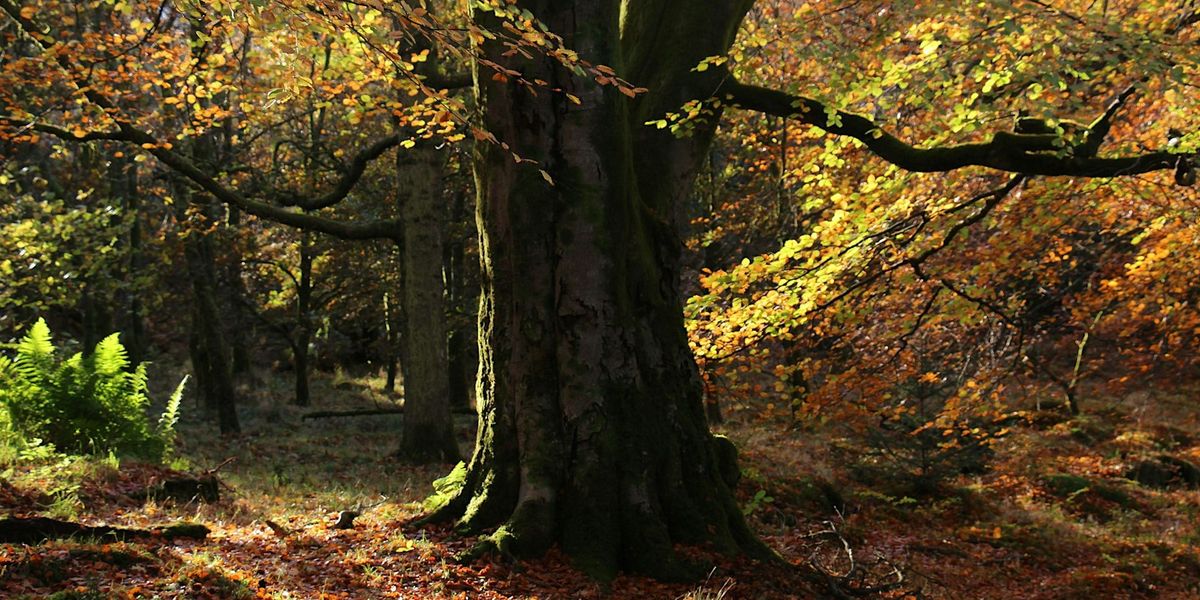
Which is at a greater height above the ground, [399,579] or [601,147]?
[601,147]

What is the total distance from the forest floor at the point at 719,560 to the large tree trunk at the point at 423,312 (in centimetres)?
50

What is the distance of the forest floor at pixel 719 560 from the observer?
15.8 feet

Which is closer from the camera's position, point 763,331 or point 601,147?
point 601,147

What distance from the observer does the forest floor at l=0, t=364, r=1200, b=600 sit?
4.80 m

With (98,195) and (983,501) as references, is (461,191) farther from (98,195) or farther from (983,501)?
(983,501)

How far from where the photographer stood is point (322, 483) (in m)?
10.6

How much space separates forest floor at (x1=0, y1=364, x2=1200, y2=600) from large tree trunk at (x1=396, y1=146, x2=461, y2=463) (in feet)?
1.65

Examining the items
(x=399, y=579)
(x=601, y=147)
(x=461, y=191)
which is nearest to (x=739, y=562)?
(x=399, y=579)

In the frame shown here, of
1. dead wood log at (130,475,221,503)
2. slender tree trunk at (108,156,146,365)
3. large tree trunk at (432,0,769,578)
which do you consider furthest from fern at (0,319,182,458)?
slender tree trunk at (108,156,146,365)

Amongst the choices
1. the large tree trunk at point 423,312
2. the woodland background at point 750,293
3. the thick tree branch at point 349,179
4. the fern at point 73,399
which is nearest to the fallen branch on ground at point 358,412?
the woodland background at point 750,293

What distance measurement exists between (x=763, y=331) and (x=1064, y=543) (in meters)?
5.34

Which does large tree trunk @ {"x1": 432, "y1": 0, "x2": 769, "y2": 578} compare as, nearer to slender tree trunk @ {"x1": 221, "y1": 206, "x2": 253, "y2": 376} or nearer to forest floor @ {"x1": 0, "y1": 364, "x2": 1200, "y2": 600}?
forest floor @ {"x1": 0, "y1": 364, "x2": 1200, "y2": 600}

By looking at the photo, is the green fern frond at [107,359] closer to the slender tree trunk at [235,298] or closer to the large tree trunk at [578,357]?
the large tree trunk at [578,357]

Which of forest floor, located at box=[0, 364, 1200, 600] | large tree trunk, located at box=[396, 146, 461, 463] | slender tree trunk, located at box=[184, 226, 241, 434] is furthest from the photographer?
slender tree trunk, located at box=[184, 226, 241, 434]
